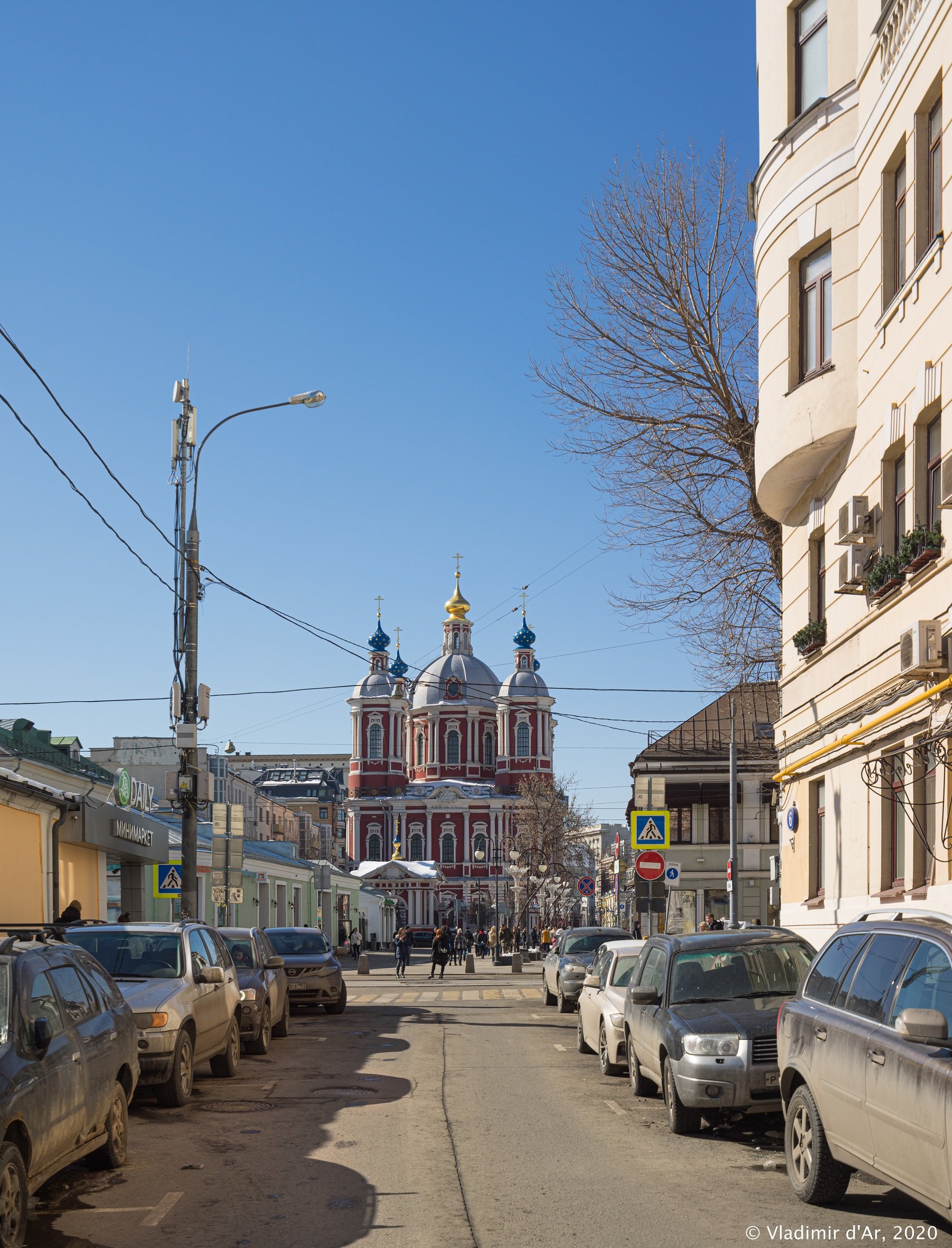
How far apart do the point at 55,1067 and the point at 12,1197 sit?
3.82ft

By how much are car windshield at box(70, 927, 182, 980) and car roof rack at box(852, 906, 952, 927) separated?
7.60 metres

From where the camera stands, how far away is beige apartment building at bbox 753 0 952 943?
13.6 meters

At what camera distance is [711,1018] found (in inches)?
439

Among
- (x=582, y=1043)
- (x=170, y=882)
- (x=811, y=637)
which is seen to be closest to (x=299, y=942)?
(x=170, y=882)

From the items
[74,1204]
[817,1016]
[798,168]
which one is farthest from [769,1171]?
[798,168]

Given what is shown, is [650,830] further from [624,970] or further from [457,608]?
[457,608]

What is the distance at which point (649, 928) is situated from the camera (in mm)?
25531

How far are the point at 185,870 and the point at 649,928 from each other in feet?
27.5

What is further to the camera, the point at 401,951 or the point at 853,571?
the point at 401,951

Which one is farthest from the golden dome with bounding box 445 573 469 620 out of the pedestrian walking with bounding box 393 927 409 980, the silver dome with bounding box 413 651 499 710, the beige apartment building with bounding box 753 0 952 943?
the beige apartment building with bounding box 753 0 952 943

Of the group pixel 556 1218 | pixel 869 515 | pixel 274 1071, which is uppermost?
pixel 869 515

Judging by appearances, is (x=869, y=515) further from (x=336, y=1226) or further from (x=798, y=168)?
(x=336, y=1226)

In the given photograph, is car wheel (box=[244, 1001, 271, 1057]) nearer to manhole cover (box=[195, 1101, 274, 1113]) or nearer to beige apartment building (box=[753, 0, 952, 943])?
manhole cover (box=[195, 1101, 274, 1113])

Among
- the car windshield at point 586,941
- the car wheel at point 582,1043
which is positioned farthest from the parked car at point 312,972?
the car wheel at point 582,1043
